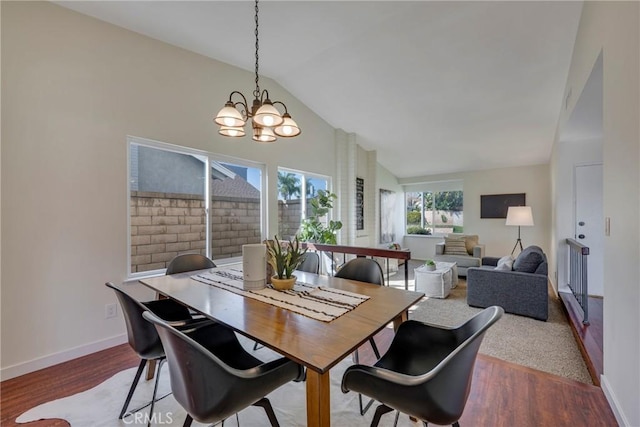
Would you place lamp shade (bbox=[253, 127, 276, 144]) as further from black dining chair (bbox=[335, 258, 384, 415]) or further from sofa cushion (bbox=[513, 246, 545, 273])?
sofa cushion (bbox=[513, 246, 545, 273])

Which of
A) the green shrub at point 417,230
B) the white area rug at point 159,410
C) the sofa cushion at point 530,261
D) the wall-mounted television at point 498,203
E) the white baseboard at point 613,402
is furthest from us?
the green shrub at point 417,230

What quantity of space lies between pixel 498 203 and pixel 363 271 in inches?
214

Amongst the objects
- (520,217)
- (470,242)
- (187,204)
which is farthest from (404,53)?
(470,242)

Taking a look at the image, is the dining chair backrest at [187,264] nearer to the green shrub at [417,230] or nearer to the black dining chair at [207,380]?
the black dining chair at [207,380]

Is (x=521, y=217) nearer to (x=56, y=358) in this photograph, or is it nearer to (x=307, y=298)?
(x=307, y=298)

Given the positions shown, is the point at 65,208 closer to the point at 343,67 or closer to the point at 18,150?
the point at 18,150

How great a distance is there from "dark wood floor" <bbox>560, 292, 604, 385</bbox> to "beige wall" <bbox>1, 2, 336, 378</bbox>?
4058mm

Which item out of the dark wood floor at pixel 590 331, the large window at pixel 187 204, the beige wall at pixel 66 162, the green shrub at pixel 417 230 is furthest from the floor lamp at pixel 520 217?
the beige wall at pixel 66 162

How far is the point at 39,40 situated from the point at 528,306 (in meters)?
5.47

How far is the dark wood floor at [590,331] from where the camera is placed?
202 cm

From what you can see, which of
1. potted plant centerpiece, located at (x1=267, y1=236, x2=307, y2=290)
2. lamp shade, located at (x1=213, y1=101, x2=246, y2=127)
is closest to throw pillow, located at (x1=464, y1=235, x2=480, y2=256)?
potted plant centerpiece, located at (x1=267, y1=236, x2=307, y2=290)

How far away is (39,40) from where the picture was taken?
84.1 inches

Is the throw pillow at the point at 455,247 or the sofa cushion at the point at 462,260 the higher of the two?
the throw pillow at the point at 455,247

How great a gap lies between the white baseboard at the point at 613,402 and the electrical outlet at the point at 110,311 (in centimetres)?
373
